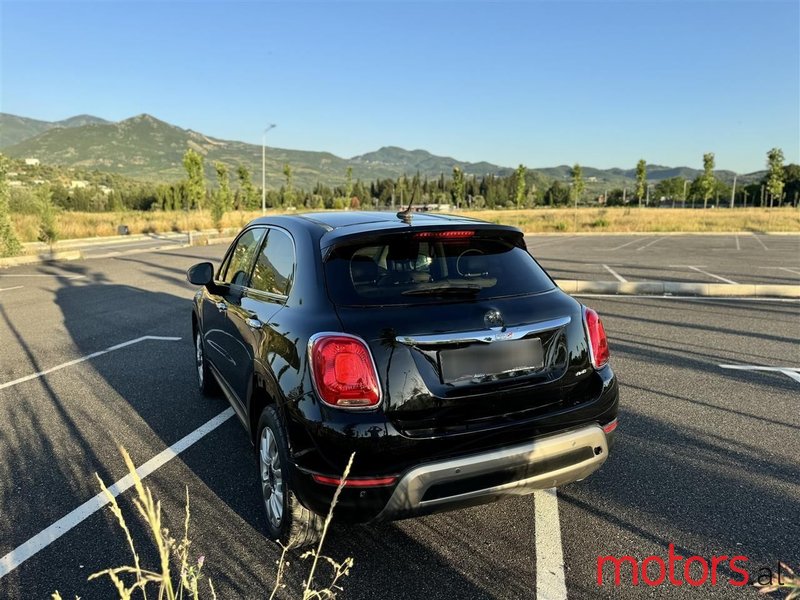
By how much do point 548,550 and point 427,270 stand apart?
156 cm

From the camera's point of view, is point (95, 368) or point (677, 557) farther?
point (95, 368)

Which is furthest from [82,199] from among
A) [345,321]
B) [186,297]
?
[345,321]

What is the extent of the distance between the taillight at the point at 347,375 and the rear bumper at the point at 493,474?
0.40 meters

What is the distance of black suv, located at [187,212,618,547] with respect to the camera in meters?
2.44

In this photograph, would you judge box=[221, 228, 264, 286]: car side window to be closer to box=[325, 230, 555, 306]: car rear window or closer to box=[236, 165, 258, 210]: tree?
box=[325, 230, 555, 306]: car rear window

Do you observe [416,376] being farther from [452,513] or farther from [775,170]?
[775,170]

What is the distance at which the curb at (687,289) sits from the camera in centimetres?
1026

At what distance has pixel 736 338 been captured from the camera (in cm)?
712

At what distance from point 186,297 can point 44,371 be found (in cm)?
497

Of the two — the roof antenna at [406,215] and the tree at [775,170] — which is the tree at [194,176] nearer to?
the roof antenna at [406,215]

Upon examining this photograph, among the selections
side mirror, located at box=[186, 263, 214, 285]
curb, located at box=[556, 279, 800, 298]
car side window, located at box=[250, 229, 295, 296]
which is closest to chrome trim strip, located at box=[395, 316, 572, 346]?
car side window, located at box=[250, 229, 295, 296]

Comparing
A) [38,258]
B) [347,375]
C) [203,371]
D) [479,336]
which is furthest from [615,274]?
[38,258]

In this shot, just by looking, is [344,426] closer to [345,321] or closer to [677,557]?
[345,321]

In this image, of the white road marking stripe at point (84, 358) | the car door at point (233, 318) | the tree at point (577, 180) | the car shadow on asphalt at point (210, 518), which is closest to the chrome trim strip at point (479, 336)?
the car shadow on asphalt at point (210, 518)
